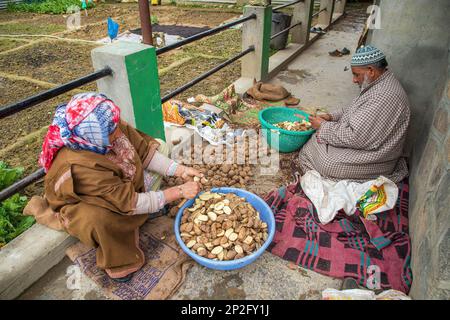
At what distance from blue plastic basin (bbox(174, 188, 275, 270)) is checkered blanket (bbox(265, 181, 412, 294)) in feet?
0.68

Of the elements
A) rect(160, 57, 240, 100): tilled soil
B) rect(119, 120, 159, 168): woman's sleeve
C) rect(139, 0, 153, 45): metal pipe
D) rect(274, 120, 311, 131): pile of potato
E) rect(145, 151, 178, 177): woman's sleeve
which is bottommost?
rect(160, 57, 240, 100): tilled soil

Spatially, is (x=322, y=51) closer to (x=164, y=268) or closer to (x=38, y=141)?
(x=38, y=141)

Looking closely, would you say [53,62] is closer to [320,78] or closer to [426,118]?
[320,78]

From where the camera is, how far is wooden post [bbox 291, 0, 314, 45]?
6383mm

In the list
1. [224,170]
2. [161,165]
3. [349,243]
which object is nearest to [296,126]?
[224,170]

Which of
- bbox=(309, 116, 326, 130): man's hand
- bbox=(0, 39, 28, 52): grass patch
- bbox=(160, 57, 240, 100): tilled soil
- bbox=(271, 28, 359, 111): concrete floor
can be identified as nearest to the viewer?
bbox=(309, 116, 326, 130): man's hand

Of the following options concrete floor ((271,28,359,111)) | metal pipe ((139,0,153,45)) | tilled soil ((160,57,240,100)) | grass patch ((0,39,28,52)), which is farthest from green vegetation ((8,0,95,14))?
metal pipe ((139,0,153,45))

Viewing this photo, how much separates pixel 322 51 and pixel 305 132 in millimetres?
4292

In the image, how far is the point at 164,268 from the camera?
2037 mm

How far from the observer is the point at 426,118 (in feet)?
8.71

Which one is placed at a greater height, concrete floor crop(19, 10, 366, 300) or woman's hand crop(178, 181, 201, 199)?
woman's hand crop(178, 181, 201, 199)

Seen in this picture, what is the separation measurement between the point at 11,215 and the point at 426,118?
11.8 ft

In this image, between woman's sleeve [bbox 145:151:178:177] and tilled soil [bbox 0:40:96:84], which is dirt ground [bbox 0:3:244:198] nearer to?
tilled soil [bbox 0:40:96:84]
